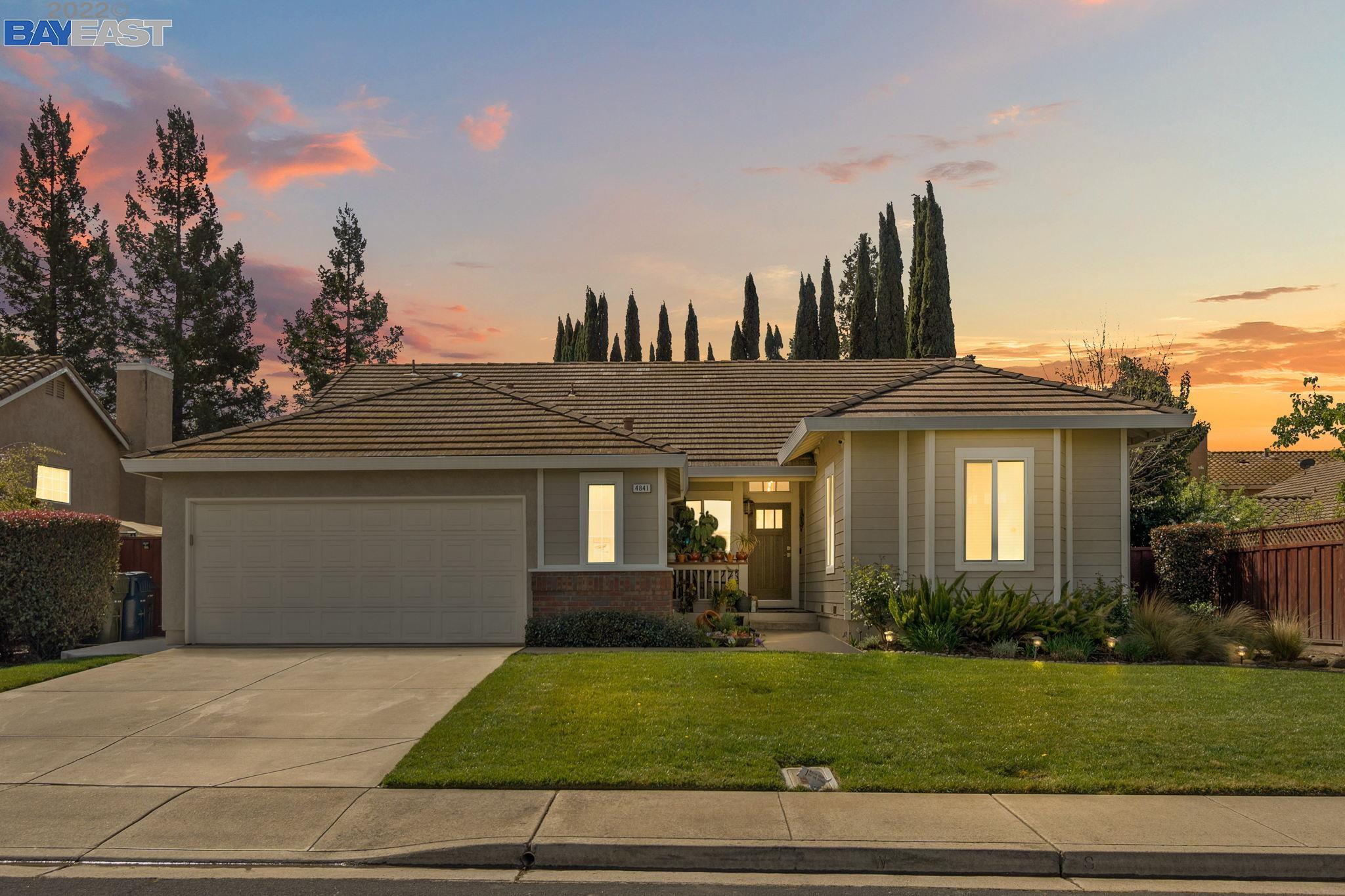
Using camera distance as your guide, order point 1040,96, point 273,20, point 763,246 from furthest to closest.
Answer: point 763,246, point 1040,96, point 273,20

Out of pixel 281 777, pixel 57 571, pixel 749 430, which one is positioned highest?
pixel 749 430

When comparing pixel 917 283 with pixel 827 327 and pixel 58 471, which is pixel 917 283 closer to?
pixel 827 327

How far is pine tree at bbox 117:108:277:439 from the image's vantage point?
136 feet

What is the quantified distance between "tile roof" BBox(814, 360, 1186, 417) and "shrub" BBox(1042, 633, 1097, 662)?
346cm

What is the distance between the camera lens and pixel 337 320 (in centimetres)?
4500

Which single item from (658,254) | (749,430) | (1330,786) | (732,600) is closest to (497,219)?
(658,254)

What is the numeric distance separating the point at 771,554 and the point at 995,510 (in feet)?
21.7

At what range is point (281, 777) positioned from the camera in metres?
8.61

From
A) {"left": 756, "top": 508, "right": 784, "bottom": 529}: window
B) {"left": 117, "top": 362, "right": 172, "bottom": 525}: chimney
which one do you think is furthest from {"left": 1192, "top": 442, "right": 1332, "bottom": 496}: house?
{"left": 117, "top": 362, "right": 172, "bottom": 525}: chimney

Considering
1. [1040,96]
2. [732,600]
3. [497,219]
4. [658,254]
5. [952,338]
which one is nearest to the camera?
[1040,96]

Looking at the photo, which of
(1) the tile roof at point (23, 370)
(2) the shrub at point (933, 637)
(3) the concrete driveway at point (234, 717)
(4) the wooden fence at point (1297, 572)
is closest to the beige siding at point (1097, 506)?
(4) the wooden fence at point (1297, 572)

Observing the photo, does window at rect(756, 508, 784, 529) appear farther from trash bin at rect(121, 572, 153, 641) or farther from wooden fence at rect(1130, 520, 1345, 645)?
trash bin at rect(121, 572, 153, 641)

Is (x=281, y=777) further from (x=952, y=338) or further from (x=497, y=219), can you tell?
(x=952, y=338)

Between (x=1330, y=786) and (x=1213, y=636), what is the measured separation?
6961 mm
